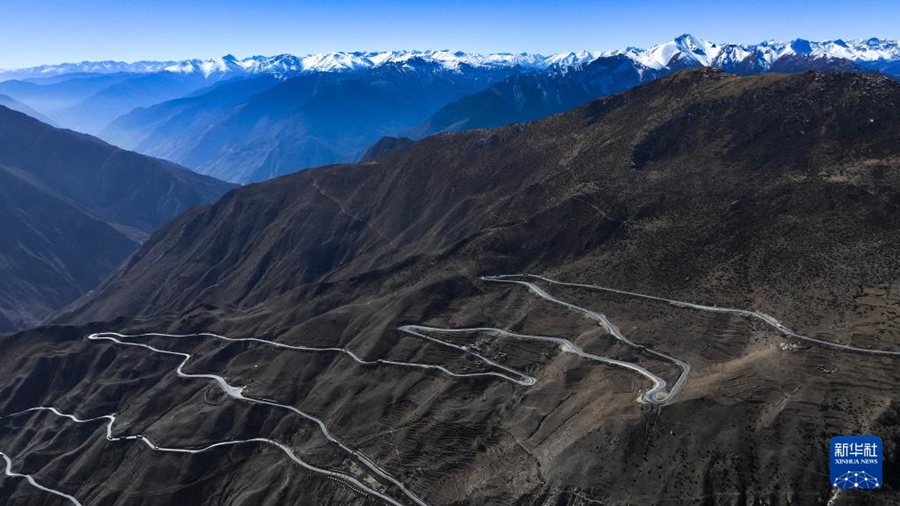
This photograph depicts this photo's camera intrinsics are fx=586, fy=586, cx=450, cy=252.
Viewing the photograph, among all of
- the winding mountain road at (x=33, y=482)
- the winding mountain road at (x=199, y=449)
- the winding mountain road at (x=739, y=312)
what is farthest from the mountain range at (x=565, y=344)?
the winding mountain road at (x=33, y=482)

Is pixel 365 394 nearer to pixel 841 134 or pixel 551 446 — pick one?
pixel 551 446

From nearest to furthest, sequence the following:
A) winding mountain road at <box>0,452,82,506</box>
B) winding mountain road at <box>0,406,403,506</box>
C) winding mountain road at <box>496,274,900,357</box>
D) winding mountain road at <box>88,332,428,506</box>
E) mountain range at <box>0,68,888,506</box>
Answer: mountain range at <box>0,68,888,506</box>, winding mountain road at <box>496,274,900,357</box>, winding mountain road at <box>88,332,428,506</box>, winding mountain road at <box>0,406,403,506</box>, winding mountain road at <box>0,452,82,506</box>

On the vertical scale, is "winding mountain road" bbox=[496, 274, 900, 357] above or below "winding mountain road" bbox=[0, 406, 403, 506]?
above

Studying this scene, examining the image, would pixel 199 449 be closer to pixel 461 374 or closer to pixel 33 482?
pixel 33 482

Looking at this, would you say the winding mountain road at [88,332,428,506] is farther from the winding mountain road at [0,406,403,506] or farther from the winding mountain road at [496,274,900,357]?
the winding mountain road at [496,274,900,357]

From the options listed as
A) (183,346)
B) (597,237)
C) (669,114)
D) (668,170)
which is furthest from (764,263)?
(183,346)

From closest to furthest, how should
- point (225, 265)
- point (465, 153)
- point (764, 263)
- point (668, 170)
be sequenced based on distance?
point (764, 263) < point (668, 170) < point (465, 153) < point (225, 265)

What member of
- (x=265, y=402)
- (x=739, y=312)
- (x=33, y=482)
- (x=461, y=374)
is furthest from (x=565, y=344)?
(x=33, y=482)

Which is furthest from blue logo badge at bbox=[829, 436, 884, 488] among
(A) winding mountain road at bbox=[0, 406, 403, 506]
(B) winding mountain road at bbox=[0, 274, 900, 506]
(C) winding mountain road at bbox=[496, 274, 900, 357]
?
(A) winding mountain road at bbox=[0, 406, 403, 506]
